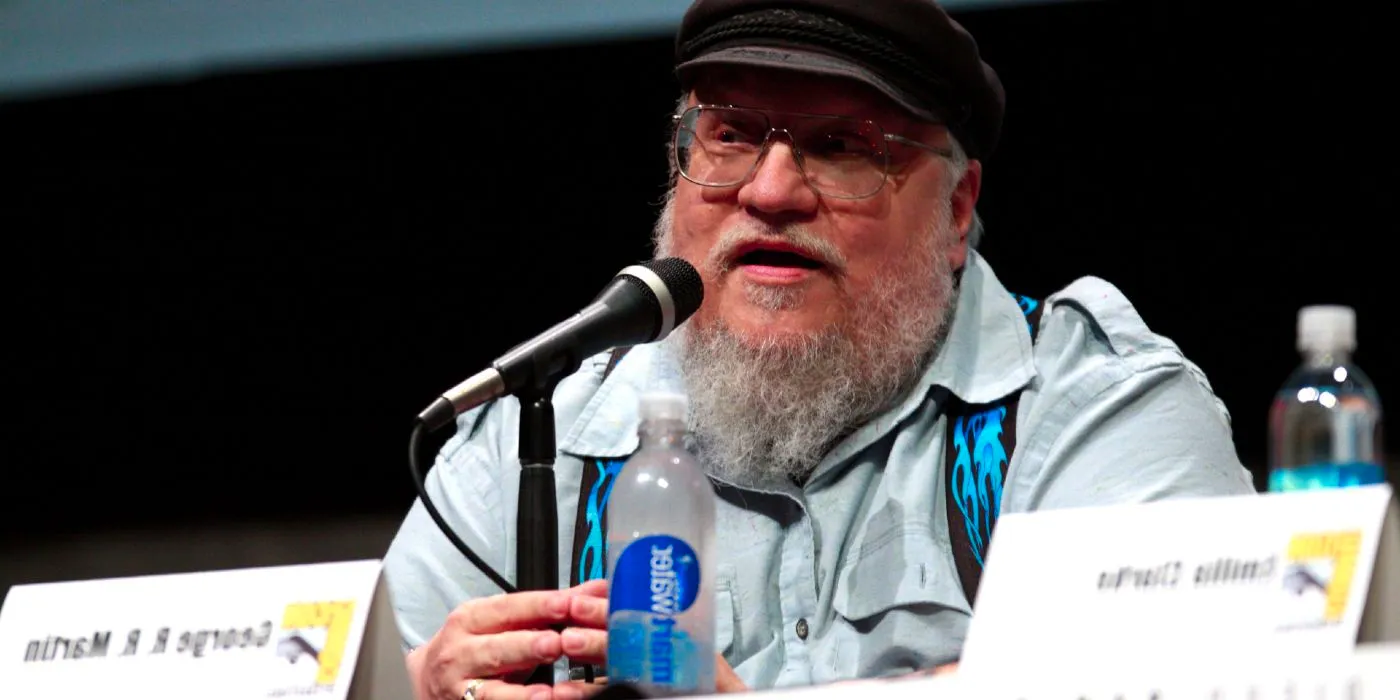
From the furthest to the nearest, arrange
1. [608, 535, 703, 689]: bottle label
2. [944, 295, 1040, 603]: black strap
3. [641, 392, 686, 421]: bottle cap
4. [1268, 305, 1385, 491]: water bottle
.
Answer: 1. [944, 295, 1040, 603]: black strap
2. [1268, 305, 1385, 491]: water bottle
3. [641, 392, 686, 421]: bottle cap
4. [608, 535, 703, 689]: bottle label

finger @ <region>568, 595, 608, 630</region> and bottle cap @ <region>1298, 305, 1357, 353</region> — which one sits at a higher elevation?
bottle cap @ <region>1298, 305, 1357, 353</region>

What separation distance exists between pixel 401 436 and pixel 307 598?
220cm

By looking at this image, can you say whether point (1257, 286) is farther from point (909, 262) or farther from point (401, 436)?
point (401, 436)

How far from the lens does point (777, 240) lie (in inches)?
88.6

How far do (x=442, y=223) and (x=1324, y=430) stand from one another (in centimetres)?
211

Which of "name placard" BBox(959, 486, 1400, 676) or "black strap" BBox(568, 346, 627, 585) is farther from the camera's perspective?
"black strap" BBox(568, 346, 627, 585)

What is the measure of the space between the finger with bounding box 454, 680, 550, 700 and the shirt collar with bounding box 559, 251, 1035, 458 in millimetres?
751

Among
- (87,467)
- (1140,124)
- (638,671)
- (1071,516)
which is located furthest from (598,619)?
(87,467)

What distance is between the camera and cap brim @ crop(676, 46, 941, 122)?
7.23 ft

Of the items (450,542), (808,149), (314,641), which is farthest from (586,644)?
(808,149)

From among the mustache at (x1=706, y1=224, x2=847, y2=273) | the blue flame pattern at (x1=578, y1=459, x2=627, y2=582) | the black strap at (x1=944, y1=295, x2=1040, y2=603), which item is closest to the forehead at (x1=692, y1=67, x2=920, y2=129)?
the mustache at (x1=706, y1=224, x2=847, y2=273)

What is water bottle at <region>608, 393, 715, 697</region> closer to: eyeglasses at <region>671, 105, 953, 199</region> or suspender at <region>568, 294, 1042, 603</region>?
suspender at <region>568, 294, 1042, 603</region>

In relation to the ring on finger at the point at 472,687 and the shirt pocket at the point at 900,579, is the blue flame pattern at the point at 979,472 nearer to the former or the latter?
the shirt pocket at the point at 900,579

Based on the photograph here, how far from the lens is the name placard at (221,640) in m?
1.36
